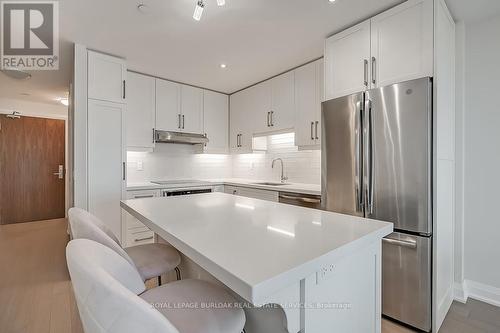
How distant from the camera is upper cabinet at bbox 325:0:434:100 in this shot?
1.75m

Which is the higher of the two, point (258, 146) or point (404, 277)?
point (258, 146)

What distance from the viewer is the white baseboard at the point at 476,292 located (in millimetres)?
2064

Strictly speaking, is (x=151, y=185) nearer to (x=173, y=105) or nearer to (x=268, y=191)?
(x=173, y=105)

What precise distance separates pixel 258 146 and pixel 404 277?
252 cm

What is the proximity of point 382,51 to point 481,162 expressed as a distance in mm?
1330

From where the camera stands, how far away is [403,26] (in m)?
1.83

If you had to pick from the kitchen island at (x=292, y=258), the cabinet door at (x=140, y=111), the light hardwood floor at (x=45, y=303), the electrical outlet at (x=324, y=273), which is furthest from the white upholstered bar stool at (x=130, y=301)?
the cabinet door at (x=140, y=111)

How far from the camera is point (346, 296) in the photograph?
1002 millimetres

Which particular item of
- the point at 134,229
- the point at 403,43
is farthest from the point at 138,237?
the point at 403,43

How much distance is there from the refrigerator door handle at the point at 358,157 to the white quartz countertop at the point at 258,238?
76 cm

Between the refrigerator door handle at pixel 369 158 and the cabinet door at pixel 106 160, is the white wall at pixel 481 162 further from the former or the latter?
the cabinet door at pixel 106 160

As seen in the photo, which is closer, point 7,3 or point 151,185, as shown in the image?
point 7,3

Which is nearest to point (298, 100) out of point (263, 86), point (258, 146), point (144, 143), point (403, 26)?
point (263, 86)

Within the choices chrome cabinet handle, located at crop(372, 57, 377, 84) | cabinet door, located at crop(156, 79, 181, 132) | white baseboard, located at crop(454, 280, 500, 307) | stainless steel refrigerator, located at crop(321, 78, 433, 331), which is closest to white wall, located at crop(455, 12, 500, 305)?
white baseboard, located at crop(454, 280, 500, 307)
